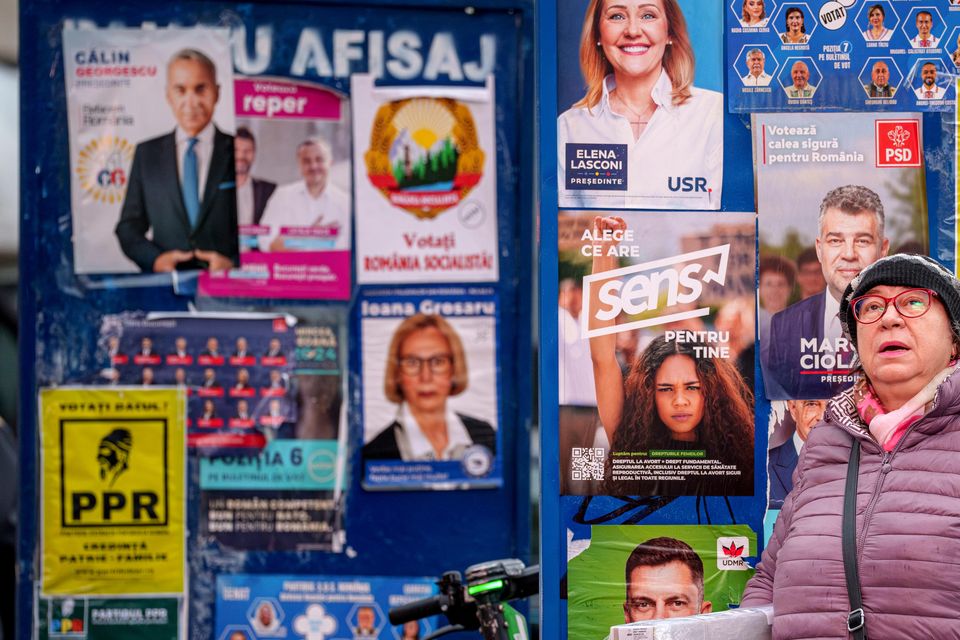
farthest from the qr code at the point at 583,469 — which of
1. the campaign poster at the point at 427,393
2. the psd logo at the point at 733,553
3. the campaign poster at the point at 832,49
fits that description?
the campaign poster at the point at 427,393

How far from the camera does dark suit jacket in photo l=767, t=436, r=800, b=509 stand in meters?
3.88

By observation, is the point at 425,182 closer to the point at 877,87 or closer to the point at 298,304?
the point at 298,304

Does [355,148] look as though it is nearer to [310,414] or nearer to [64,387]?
[310,414]

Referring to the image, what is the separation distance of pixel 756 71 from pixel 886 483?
1.43 meters

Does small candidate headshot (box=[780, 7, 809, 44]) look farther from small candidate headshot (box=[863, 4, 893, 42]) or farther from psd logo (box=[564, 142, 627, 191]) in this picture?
psd logo (box=[564, 142, 627, 191])

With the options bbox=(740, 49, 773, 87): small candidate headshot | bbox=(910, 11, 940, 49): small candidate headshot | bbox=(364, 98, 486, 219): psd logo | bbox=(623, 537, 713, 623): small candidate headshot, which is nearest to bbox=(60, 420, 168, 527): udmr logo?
bbox=(364, 98, 486, 219): psd logo

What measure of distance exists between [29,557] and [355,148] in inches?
83.7

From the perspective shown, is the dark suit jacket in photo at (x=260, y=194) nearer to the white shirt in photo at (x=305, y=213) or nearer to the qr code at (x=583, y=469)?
the white shirt in photo at (x=305, y=213)

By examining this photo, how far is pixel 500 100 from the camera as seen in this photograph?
205 inches

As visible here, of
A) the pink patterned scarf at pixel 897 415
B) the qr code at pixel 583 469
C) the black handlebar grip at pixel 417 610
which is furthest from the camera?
the black handlebar grip at pixel 417 610

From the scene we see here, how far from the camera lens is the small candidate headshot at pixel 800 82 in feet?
12.9

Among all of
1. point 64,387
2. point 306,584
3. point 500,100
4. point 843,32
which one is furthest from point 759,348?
point 64,387

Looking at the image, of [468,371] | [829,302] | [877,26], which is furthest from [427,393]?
[877,26]

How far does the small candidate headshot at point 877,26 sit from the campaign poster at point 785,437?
1138 mm
